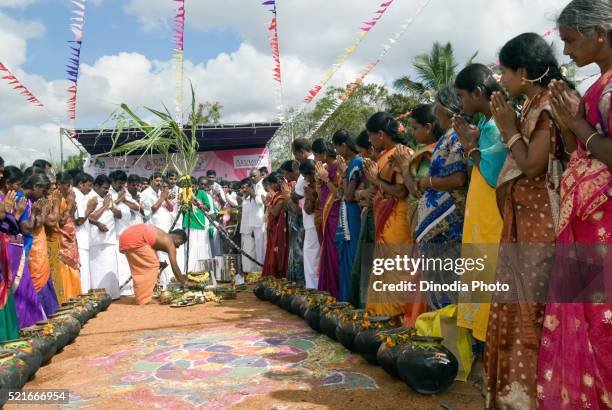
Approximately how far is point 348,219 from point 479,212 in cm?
269

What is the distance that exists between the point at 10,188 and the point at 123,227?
3.96 meters

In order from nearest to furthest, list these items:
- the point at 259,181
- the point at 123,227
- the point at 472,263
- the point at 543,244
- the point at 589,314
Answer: the point at 589,314 → the point at 543,244 → the point at 472,263 → the point at 123,227 → the point at 259,181

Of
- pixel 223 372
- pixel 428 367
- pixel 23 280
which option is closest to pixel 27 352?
pixel 23 280

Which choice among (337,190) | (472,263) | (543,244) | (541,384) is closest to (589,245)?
(543,244)

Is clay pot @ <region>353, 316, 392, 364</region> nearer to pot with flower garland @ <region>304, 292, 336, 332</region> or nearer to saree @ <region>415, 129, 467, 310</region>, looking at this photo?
saree @ <region>415, 129, 467, 310</region>

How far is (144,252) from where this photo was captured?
27.5ft

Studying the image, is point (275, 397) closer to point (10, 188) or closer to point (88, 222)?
point (10, 188)

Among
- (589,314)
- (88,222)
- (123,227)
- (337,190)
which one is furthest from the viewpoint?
(123,227)

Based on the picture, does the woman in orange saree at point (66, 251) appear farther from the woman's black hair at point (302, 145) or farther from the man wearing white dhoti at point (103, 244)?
the woman's black hair at point (302, 145)

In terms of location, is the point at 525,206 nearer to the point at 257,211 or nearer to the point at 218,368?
the point at 218,368

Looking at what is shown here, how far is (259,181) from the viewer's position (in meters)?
11.3

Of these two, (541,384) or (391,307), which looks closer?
(541,384)

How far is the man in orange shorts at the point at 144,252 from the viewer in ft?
27.4

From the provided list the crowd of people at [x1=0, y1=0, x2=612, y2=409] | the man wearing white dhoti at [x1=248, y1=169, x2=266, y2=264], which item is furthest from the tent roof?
the crowd of people at [x1=0, y1=0, x2=612, y2=409]
